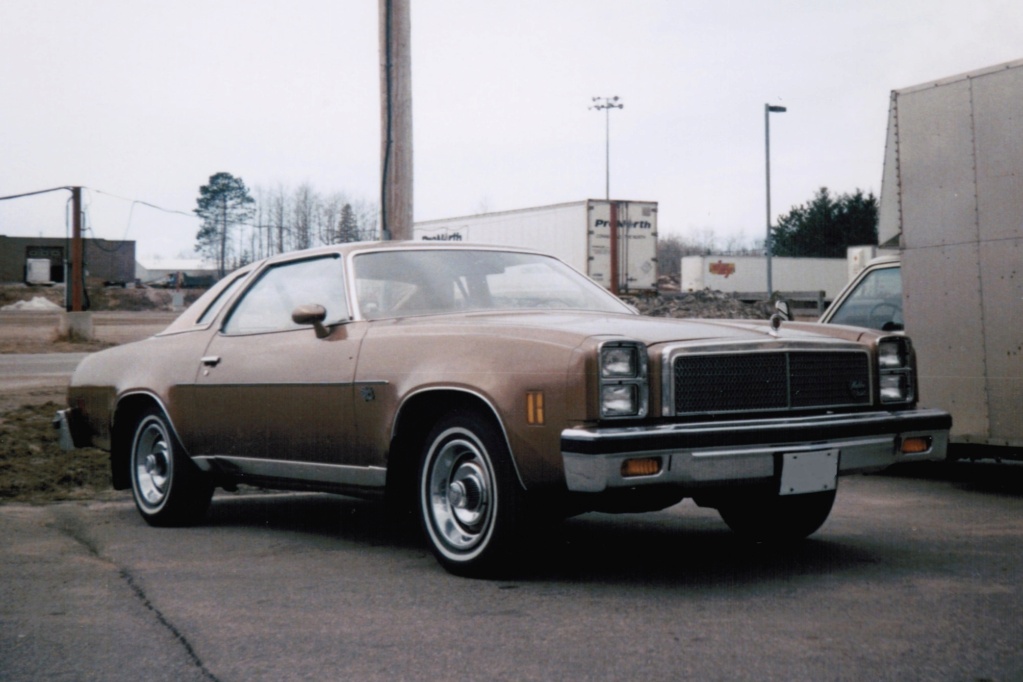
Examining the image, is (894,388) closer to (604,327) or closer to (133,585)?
(604,327)

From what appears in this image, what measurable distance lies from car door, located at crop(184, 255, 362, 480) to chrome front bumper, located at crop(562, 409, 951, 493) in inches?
59.4

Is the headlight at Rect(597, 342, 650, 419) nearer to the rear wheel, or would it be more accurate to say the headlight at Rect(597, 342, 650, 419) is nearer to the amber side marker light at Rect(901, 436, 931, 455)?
the amber side marker light at Rect(901, 436, 931, 455)

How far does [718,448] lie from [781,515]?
1348mm

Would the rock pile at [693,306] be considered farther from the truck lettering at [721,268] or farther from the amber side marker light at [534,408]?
the amber side marker light at [534,408]

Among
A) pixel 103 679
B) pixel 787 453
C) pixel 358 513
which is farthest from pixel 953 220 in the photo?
pixel 103 679

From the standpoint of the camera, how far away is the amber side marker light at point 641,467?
457cm

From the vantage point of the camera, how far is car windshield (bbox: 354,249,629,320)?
5953mm

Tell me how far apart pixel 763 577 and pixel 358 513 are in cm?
302

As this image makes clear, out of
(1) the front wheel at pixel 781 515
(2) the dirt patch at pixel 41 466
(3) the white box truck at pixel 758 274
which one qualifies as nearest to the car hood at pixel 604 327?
(1) the front wheel at pixel 781 515

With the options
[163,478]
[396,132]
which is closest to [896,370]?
[163,478]

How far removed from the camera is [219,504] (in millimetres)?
8031

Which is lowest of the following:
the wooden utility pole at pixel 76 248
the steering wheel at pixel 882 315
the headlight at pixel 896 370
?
the headlight at pixel 896 370

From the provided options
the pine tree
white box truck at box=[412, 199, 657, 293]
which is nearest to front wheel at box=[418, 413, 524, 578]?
white box truck at box=[412, 199, 657, 293]

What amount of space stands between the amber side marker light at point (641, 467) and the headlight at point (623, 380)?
0.62ft
